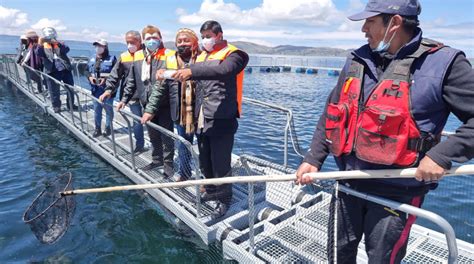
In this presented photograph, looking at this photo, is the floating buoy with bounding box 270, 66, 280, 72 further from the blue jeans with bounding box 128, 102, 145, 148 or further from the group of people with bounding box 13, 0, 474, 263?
the group of people with bounding box 13, 0, 474, 263

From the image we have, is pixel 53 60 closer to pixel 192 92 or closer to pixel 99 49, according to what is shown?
pixel 99 49

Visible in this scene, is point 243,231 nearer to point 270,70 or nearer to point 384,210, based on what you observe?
point 384,210

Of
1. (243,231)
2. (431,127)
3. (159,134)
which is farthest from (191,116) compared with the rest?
(431,127)

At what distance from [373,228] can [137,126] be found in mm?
5141

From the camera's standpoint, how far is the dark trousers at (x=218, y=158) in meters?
4.17

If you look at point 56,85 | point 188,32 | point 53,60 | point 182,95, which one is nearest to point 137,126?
point 182,95

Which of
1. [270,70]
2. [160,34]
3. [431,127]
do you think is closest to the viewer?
[431,127]

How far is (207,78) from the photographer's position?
354 centimetres

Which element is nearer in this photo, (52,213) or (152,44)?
(52,213)

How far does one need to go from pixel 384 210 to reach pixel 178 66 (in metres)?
3.37

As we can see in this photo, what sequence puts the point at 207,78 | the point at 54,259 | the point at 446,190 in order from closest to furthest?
the point at 207,78
the point at 54,259
the point at 446,190

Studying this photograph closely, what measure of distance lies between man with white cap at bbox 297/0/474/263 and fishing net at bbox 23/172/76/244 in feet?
11.9

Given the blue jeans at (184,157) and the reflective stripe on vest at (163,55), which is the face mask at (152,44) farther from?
the blue jeans at (184,157)

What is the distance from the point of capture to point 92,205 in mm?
5691
